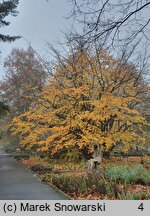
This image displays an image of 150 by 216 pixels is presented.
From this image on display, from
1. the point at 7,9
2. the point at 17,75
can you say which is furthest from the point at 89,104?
the point at 17,75

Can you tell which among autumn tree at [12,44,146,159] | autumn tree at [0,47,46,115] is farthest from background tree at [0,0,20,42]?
autumn tree at [0,47,46,115]

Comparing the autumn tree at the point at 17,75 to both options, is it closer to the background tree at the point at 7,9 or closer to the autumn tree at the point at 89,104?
the background tree at the point at 7,9

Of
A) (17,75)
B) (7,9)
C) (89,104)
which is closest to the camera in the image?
(89,104)

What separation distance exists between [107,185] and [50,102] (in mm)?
15157

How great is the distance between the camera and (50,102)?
1006 inches

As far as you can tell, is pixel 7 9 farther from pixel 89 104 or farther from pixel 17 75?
pixel 17 75

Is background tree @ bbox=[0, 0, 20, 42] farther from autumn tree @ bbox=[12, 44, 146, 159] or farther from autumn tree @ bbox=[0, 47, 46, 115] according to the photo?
autumn tree @ bbox=[0, 47, 46, 115]

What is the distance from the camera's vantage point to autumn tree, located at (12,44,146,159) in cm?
2139

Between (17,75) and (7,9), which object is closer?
(7,9)

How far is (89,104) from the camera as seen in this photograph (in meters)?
23.5

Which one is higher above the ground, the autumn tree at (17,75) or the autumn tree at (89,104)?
the autumn tree at (17,75)

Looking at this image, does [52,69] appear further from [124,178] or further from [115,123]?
[124,178]

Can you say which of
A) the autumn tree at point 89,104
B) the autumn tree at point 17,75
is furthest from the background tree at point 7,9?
the autumn tree at point 17,75

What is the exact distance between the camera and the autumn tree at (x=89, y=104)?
842 inches
